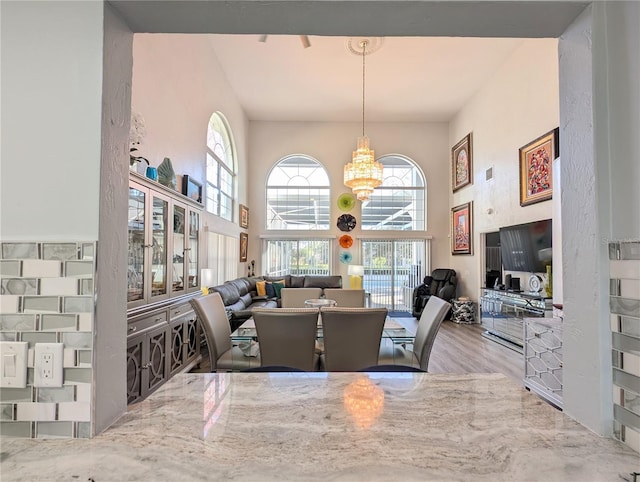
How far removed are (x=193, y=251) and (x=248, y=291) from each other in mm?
2748

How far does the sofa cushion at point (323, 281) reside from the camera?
7.23 metres

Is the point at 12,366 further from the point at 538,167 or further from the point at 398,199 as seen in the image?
the point at 398,199

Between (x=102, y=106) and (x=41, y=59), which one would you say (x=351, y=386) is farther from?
(x=41, y=59)

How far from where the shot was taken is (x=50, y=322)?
78 cm

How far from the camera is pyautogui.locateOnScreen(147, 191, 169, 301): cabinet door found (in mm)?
2818

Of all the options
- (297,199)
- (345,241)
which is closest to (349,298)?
(345,241)

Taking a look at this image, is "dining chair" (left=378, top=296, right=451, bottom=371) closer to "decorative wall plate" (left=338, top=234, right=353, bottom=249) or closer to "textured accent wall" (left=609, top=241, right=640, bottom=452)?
"textured accent wall" (left=609, top=241, right=640, bottom=452)

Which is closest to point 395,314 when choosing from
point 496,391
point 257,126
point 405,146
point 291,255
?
point 291,255

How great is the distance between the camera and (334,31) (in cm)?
96

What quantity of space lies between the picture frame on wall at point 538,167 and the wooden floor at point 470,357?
224 cm

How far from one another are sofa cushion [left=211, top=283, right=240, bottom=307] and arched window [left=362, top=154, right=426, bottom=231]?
3896 millimetres

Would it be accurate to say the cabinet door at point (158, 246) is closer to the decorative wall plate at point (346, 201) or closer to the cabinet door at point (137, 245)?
the cabinet door at point (137, 245)

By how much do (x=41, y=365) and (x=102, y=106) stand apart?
65cm

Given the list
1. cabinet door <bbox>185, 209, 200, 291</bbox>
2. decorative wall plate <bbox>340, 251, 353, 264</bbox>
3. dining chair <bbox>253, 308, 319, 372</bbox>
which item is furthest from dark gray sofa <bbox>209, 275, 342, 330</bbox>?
dining chair <bbox>253, 308, 319, 372</bbox>
